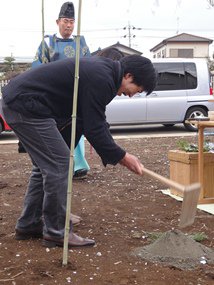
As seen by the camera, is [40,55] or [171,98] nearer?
[40,55]

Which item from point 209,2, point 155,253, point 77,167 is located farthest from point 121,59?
point 77,167

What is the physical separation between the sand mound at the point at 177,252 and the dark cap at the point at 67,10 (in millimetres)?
2673

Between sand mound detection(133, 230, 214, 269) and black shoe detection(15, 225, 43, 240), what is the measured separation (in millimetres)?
758

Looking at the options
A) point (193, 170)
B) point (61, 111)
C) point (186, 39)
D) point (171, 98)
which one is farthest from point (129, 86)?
point (186, 39)

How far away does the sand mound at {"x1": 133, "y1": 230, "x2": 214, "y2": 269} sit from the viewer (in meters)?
3.19

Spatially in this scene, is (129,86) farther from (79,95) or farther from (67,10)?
(67,10)

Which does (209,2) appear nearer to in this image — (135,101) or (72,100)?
(72,100)

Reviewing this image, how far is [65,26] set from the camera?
17.0ft

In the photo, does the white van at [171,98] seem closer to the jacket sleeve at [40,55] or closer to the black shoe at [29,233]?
the jacket sleeve at [40,55]

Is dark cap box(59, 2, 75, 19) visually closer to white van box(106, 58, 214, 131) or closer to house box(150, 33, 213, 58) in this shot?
white van box(106, 58, 214, 131)

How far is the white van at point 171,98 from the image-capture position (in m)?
12.3

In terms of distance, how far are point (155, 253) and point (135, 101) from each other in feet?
29.9

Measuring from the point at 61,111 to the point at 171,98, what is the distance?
31.0 ft

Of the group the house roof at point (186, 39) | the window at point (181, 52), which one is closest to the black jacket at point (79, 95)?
the window at point (181, 52)
